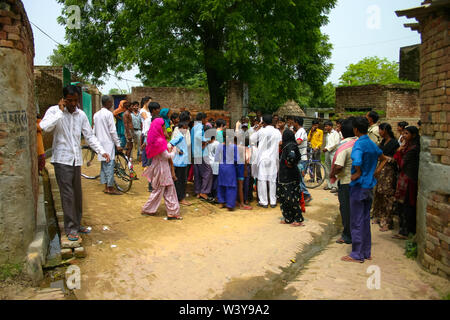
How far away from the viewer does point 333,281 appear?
4254 millimetres

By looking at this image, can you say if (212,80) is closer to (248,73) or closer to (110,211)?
(248,73)

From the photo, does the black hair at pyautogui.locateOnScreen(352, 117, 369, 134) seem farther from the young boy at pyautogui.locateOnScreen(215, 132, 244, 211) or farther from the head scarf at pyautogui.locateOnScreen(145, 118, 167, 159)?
the head scarf at pyautogui.locateOnScreen(145, 118, 167, 159)

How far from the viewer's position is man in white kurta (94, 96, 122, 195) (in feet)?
23.5

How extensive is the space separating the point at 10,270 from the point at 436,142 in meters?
5.04

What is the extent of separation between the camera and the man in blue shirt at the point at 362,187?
473 centimetres

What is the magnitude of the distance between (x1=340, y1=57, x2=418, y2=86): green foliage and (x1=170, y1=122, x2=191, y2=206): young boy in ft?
120

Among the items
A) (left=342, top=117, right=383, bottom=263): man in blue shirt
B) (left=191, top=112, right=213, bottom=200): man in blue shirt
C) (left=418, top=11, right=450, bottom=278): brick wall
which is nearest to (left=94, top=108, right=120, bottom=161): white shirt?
(left=191, top=112, right=213, bottom=200): man in blue shirt

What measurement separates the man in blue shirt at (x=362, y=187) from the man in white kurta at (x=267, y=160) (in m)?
2.77

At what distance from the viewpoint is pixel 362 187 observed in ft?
15.6

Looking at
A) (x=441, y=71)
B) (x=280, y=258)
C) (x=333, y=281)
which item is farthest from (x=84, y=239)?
(x=441, y=71)

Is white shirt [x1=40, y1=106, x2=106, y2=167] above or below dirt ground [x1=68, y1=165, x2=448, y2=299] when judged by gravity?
above

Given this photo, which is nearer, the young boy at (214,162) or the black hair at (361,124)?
the black hair at (361,124)

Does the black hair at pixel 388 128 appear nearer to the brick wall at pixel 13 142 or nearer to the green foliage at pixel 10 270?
the brick wall at pixel 13 142

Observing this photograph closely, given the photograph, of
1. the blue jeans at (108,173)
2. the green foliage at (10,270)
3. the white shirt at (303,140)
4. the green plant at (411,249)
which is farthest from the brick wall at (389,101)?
the green foliage at (10,270)
